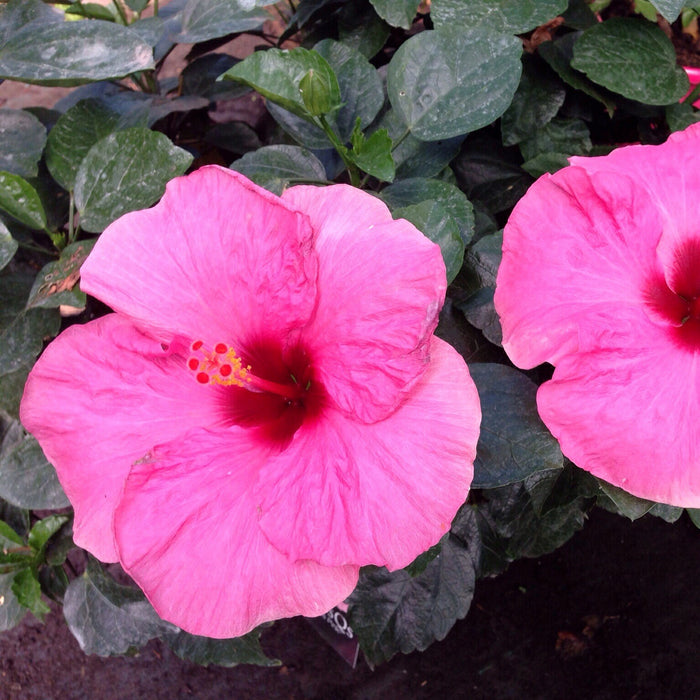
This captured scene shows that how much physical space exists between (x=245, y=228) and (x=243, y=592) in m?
0.38

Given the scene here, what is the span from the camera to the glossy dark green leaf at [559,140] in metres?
1.20

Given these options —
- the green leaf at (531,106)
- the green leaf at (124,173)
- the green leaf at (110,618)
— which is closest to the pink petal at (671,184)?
the green leaf at (531,106)

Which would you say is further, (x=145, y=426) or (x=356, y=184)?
(x=356, y=184)

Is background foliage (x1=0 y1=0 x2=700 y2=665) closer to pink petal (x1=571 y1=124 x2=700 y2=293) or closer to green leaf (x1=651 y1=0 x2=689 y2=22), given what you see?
green leaf (x1=651 y1=0 x2=689 y2=22)

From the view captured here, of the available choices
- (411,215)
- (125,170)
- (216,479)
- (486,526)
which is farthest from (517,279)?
(486,526)

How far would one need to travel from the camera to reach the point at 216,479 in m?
0.73

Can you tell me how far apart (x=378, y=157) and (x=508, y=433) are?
0.42 m

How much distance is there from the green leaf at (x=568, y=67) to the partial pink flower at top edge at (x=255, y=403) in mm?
613

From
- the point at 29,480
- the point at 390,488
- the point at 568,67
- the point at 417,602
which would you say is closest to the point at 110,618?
the point at 29,480

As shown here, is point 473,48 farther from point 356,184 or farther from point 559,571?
point 559,571

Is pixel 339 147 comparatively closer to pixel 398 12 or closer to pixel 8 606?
pixel 398 12

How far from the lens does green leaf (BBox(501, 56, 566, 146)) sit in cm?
119

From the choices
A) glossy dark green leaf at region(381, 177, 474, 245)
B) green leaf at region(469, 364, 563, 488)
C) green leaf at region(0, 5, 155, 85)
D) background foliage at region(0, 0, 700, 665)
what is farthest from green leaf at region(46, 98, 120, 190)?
green leaf at region(469, 364, 563, 488)

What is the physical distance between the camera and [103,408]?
77cm
